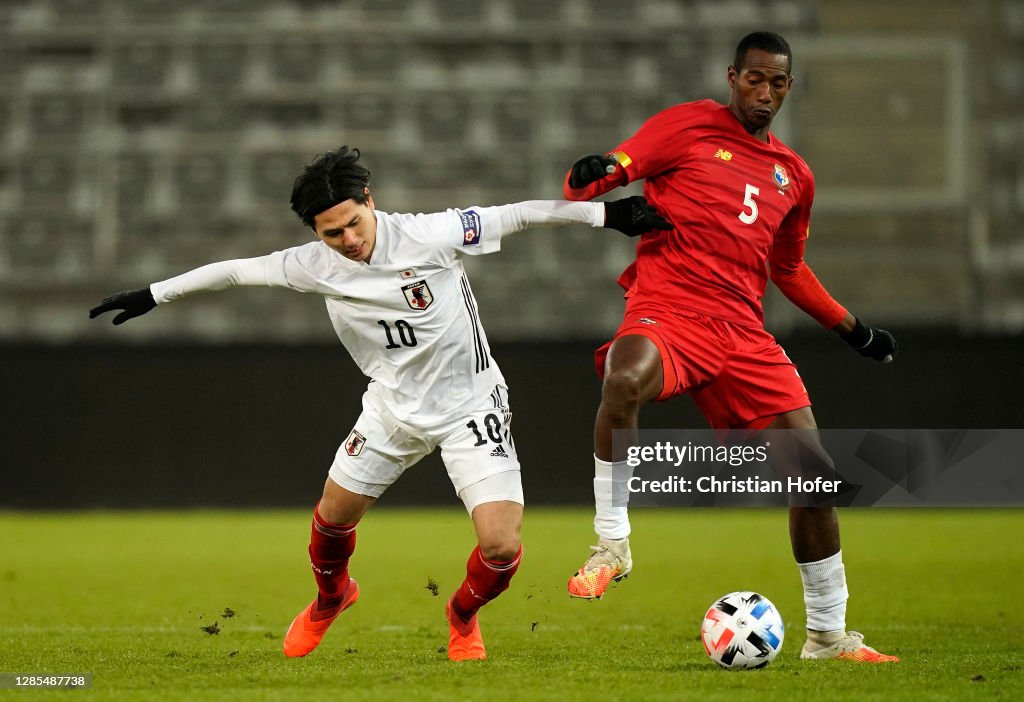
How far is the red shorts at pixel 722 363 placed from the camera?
197 inches

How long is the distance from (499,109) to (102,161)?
14.5ft

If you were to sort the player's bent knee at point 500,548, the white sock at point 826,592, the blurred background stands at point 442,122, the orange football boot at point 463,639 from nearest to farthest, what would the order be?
the player's bent knee at point 500,548 < the white sock at point 826,592 < the orange football boot at point 463,639 < the blurred background stands at point 442,122

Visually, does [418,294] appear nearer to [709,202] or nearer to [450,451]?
[450,451]

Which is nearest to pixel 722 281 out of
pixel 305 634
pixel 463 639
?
pixel 463 639

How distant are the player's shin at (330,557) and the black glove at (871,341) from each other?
7.41 feet

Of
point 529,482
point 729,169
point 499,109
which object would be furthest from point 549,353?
point 729,169

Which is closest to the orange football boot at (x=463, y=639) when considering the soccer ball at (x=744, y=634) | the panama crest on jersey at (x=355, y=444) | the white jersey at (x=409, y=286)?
the panama crest on jersey at (x=355, y=444)

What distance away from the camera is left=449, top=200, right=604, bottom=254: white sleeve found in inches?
197

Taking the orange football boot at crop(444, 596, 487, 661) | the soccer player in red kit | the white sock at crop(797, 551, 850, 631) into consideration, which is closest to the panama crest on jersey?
the orange football boot at crop(444, 596, 487, 661)

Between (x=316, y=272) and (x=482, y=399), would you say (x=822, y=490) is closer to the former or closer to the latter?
(x=482, y=399)

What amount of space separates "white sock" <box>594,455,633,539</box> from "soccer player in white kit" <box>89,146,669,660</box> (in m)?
0.37

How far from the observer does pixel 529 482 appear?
1309 cm

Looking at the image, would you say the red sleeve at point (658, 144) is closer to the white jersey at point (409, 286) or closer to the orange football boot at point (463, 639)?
the white jersey at point (409, 286)

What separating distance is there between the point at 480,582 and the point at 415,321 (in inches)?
41.2
